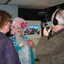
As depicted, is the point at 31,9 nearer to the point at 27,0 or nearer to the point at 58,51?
the point at 27,0

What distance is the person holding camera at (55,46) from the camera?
5.22ft

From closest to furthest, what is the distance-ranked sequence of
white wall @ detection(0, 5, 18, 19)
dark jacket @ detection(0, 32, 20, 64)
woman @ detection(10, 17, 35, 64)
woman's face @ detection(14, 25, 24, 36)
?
dark jacket @ detection(0, 32, 20, 64), woman @ detection(10, 17, 35, 64), woman's face @ detection(14, 25, 24, 36), white wall @ detection(0, 5, 18, 19)

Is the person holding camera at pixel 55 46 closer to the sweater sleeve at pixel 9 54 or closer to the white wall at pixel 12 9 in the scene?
the sweater sleeve at pixel 9 54

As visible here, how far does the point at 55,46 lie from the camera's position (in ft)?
5.18

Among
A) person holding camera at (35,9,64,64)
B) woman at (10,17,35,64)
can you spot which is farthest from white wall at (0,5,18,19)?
person holding camera at (35,9,64,64)

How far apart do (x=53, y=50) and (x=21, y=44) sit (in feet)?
3.22

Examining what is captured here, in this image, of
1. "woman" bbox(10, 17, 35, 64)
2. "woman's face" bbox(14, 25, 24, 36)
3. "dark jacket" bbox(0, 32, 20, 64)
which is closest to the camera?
"dark jacket" bbox(0, 32, 20, 64)

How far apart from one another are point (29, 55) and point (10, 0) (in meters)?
3.50

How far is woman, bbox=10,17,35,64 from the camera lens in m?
2.62

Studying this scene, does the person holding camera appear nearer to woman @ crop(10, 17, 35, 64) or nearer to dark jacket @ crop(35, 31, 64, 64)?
dark jacket @ crop(35, 31, 64, 64)

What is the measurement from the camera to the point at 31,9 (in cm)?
817

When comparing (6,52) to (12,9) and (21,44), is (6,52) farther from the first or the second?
(12,9)

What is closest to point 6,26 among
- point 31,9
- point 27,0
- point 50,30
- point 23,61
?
point 50,30

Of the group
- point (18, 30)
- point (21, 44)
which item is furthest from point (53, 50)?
point (18, 30)
